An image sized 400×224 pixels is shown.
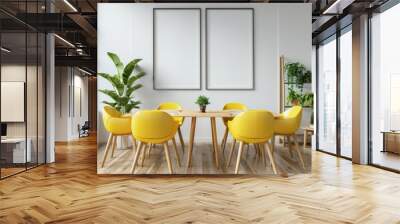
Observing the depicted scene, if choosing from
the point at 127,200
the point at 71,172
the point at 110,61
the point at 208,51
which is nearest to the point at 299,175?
the point at 208,51

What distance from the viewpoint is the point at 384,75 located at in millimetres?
6215

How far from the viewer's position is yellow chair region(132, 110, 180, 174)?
15.9ft

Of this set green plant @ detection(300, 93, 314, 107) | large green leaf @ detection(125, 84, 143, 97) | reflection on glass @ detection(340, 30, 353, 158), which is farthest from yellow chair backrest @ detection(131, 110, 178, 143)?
reflection on glass @ detection(340, 30, 353, 158)

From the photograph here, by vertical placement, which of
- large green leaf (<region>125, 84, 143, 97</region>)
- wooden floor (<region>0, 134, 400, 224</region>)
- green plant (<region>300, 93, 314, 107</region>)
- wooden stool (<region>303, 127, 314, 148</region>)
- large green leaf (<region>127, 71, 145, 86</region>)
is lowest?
wooden floor (<region>0, 134, 400, 224</region>)

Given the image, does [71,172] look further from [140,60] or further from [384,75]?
[384,75]

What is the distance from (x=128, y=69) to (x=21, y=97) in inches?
86.6

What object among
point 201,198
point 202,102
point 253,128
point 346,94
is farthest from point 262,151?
point 346,94

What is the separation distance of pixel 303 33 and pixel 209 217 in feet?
9.08

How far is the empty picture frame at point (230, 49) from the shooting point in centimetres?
479

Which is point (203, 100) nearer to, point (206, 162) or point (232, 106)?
point (232, 106)

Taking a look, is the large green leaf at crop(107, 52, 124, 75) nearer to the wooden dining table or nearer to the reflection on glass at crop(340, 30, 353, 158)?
the wooden dining table

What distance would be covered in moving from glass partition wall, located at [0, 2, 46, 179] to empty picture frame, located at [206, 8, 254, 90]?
287 centimetres

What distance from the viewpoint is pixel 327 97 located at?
6691 millimetres

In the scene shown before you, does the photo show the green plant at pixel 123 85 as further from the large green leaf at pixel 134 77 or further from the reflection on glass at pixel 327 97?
the reflection on glass at pixel 327 97
